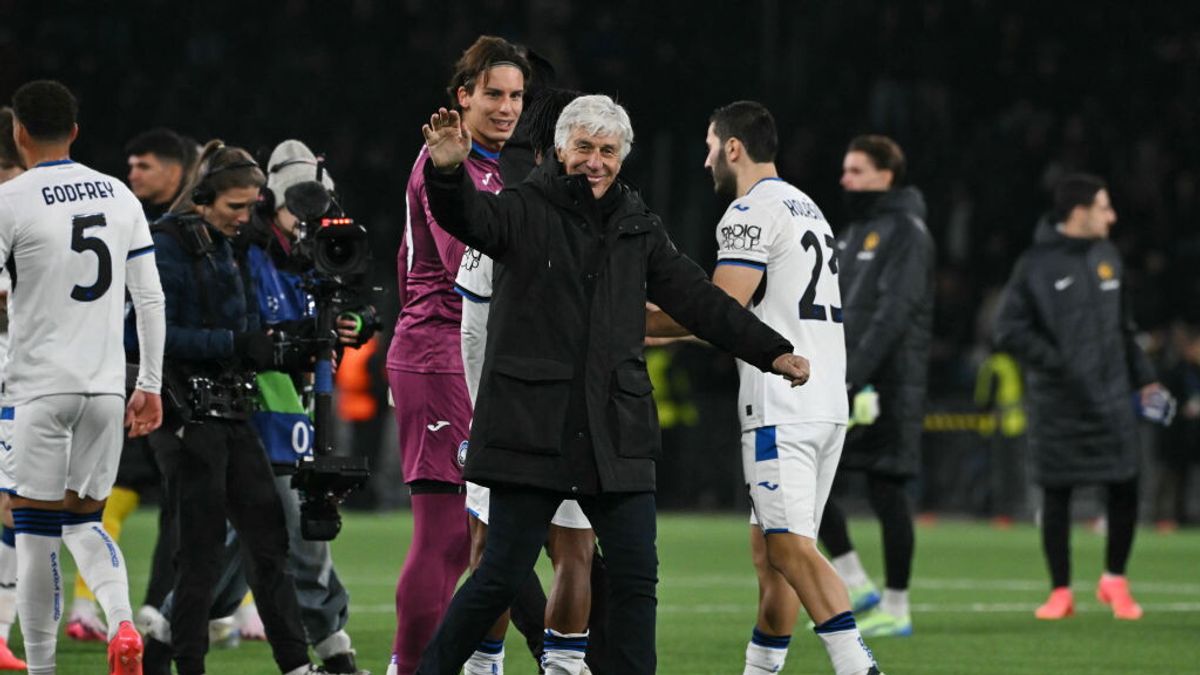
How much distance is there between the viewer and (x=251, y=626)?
10398 millimetres

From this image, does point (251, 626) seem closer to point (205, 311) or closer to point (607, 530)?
point (205, 311)

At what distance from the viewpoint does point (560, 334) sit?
6.10 m

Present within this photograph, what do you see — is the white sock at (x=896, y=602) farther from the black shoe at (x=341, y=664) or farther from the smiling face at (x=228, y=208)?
the smiling face at (x=228, y=208)

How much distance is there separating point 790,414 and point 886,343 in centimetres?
323

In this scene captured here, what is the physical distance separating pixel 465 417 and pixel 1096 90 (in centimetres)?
2128

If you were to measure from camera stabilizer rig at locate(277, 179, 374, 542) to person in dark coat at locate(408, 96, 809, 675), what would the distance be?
124cm

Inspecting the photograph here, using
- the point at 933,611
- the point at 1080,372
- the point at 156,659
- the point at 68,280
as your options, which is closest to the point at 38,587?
the point at 156,659

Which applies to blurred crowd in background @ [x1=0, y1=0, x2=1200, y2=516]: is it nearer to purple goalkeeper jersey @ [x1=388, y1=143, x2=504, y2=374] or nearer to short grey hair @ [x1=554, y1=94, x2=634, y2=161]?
purple goalkeeper jersey @ [x1=388, y1=143, x2=504, y2=374]

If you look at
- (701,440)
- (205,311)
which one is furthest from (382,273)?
(205,311)

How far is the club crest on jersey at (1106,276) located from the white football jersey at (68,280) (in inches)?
258

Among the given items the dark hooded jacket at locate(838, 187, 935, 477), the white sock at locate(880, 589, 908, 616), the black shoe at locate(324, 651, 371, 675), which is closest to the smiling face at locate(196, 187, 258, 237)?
the black shoe at locate(324, 651, 371, 675)

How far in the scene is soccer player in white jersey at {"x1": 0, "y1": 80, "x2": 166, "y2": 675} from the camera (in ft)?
23.7

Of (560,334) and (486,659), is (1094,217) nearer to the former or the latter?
(486,659)

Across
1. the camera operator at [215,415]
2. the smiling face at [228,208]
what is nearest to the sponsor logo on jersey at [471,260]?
the camera operator at [215,415]
